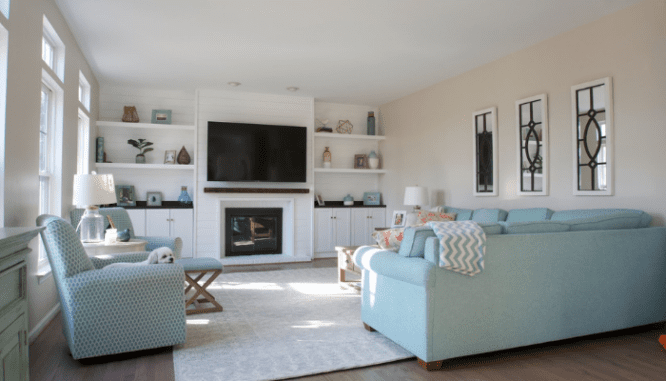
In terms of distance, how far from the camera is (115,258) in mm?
3242

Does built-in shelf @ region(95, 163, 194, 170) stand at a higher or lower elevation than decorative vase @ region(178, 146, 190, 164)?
lower

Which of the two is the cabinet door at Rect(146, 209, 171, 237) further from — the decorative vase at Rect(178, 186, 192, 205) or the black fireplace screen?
the black fireplace screen

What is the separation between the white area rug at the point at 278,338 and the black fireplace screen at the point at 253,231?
2.09 metres

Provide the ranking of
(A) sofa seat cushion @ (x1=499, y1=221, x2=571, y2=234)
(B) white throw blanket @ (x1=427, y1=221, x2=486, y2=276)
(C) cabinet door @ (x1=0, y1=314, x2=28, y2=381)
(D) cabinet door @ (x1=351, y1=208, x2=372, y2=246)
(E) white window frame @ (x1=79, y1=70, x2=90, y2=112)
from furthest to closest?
(D) cabinet door @ (x1=351, y1=208, x2=372, y2=246) → (E) white window frame @ (x1=79, y1=70, x2=90, y2=112) → (A) sofa seat cushion @ (x1=499, y1=221, x2=571, y2=234) → (B) white throw blanket @ (x1=427, y1=221, x2=486, y2=276) → (C) cabinet door @ (x1=0, y1=314, x2=28, y2=381)

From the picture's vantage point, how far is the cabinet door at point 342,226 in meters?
7.15

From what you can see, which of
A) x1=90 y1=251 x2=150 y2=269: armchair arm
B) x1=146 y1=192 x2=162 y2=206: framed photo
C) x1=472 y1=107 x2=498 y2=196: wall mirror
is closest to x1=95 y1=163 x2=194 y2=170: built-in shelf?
x1=146 y1=192 x2=162 y2=206: framed photo

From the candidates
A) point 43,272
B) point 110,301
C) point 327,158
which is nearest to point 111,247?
point 43,272

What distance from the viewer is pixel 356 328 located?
333 centimetres

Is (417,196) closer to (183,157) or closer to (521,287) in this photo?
(521,287)

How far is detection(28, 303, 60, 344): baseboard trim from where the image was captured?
2.94 m

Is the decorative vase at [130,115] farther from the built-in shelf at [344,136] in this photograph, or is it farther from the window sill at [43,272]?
the window sill at [43,272]

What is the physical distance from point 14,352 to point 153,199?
5134 millimetres

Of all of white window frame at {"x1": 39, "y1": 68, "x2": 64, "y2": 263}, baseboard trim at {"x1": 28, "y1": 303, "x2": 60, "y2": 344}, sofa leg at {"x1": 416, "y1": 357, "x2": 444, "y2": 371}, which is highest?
white window frame at {"x1": 39, "y1": 68, "x2": 64, "y2": 263}

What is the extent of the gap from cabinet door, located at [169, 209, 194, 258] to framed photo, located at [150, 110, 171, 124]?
134cm
